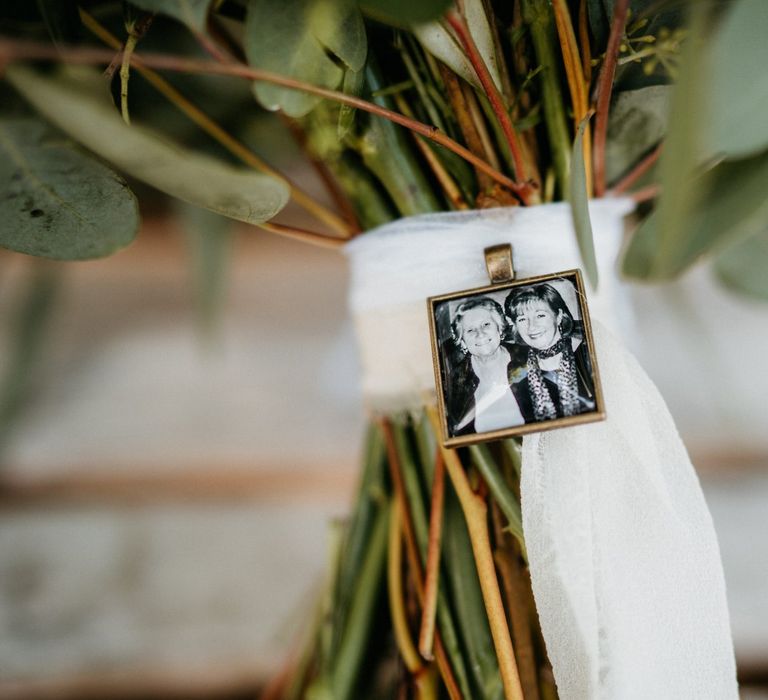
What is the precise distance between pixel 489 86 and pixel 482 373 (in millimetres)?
149

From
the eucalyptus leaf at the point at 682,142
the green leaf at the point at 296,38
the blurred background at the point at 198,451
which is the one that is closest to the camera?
the eucalyptus leaf at the point at 682,142

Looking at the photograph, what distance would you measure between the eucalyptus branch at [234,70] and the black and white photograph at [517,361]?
0.24 ft

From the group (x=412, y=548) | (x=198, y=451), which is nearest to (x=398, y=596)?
(x=412, y=548)

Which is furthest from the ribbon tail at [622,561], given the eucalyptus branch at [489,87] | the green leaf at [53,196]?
the green leaf at [53,196]

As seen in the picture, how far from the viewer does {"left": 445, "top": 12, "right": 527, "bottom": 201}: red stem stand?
29 centimetres

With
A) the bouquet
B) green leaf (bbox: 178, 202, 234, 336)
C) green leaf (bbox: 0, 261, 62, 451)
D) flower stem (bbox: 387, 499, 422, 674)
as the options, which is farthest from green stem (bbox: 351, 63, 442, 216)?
green leaf (bbox: 0, 261, 62, 451)

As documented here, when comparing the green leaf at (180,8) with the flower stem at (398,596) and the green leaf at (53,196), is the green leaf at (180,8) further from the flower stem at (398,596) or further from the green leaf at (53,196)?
the flower stem at (398,596)

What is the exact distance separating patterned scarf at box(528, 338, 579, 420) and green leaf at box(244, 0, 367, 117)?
18 cm

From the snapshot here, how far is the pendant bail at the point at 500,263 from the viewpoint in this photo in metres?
0.37

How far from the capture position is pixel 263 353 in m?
0.80

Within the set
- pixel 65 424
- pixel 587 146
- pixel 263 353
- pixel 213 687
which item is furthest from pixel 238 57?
pixel 213 687

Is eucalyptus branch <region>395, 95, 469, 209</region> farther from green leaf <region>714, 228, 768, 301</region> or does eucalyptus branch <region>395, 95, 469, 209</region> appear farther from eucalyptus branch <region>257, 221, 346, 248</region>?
green leaf <region>714, 228, 768, 301</region>

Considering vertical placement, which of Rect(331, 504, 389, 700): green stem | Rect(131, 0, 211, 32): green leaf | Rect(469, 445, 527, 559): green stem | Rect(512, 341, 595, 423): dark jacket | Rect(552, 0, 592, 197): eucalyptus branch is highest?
Rect(131, 0, 211, 32): green leaf

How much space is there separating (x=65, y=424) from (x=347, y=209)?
0.50 metres
